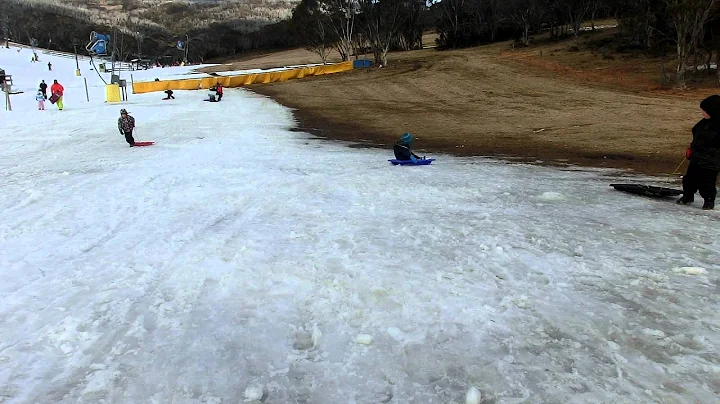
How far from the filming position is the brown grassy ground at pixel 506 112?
14.0 metres

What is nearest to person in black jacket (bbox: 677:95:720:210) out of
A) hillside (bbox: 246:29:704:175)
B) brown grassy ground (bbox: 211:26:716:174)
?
hillside (bbox: 246:29:704:175)

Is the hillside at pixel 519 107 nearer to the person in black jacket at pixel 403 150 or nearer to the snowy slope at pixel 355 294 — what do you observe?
the person in black jacket at pixel 403 150

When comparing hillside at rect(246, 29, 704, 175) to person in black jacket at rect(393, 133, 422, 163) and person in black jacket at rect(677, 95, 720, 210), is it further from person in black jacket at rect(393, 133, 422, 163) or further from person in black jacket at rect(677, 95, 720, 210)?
person in black jacket at rect(677, 95, 720, 210)

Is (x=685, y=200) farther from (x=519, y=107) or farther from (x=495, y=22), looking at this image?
(x=495, y=22)

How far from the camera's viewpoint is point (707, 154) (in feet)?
22.1

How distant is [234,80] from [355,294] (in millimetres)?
42379

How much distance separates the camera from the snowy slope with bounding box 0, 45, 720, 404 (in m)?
3.29

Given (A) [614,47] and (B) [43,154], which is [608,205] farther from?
(A) [614,47]

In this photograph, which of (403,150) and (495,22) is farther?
(495,22)

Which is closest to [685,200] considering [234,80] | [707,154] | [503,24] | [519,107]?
[707,154]

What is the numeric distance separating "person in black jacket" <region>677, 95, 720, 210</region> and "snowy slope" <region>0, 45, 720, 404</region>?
372 mm

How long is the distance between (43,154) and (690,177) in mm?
14941

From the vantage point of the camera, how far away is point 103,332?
12.9 ft

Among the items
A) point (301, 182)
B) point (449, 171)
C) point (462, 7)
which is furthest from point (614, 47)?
point (301, 182)
